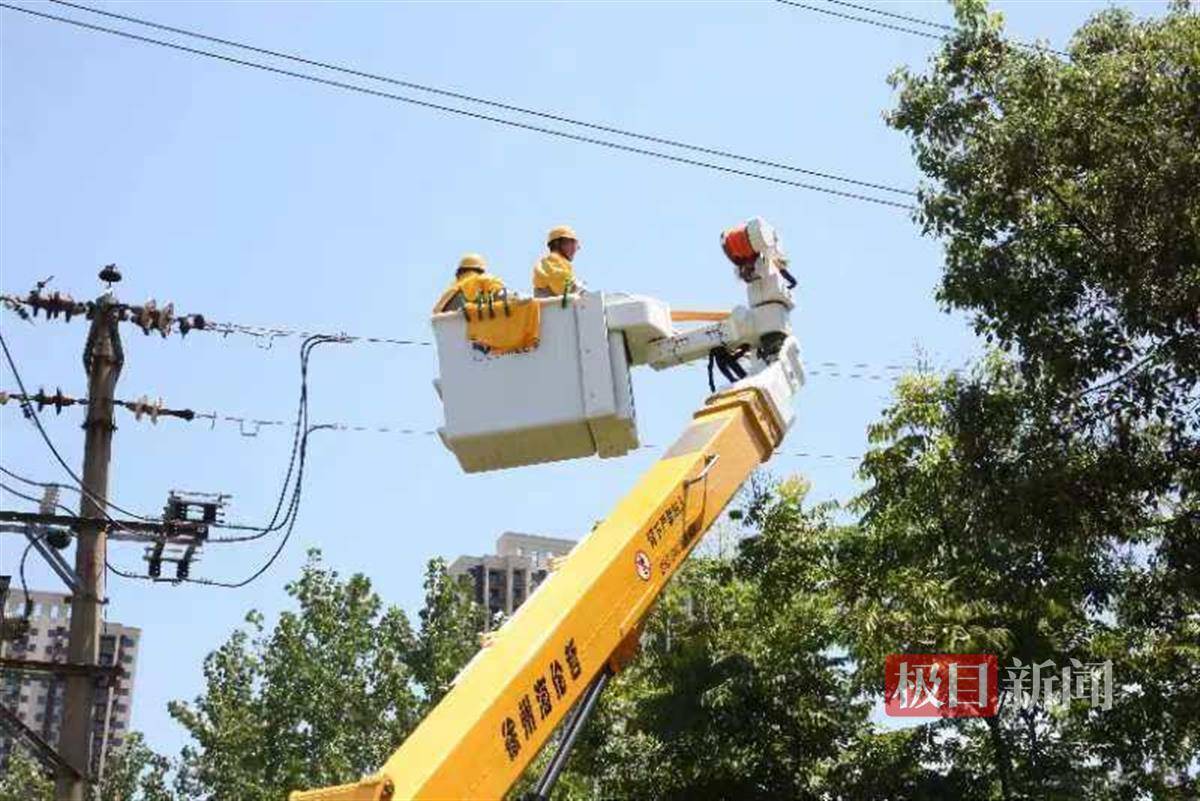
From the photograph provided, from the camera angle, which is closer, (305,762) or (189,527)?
(189,527)

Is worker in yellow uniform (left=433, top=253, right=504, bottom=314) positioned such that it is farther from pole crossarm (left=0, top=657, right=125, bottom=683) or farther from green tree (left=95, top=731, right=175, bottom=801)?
green tree (left=95, top=731, right=175, bottom=801)

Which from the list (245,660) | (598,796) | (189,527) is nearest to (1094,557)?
(598,796)

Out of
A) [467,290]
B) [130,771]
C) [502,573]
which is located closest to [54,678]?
[467,290]

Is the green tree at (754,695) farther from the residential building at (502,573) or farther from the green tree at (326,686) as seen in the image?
the residential building at (502,573)

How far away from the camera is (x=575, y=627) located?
5.09 metres

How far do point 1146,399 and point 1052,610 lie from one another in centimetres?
325

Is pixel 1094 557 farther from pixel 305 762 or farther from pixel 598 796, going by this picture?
pixel 305 762

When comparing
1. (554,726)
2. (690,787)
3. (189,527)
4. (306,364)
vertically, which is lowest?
(554,726)

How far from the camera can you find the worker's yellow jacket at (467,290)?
6.25 m

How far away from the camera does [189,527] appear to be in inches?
570

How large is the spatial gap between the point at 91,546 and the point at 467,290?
8674 mm

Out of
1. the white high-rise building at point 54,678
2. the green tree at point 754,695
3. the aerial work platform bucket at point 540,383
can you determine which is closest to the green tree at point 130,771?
the white high-rise building at point 54,678

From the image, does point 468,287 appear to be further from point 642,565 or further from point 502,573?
point 502,573

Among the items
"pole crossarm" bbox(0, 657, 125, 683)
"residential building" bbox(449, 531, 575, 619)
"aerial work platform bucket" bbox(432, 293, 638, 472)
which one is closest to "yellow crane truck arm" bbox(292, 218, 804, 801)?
"aerial work platform bucket" bbox(432, 293, 638, 472)
